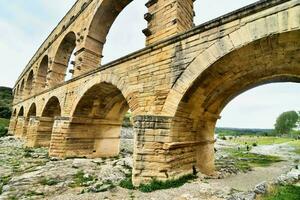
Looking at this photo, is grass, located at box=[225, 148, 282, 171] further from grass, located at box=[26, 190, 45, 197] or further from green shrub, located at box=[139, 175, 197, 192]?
grass, located at box=[26, 190, 45, 197]

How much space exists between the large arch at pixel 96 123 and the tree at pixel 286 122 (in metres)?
60.7

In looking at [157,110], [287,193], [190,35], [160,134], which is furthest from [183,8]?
[287,193]

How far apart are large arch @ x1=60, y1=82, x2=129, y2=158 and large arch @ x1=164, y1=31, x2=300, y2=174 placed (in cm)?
377

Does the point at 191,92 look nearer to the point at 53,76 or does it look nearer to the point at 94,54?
the point at 94,54

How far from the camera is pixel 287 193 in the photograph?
4.41 metres

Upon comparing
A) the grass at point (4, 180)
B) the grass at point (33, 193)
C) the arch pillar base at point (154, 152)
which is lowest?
the grass at point (33, 193)

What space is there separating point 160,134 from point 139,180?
1158 mm

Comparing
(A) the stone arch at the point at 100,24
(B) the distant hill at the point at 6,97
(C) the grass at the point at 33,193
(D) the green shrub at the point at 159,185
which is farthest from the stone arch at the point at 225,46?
(B) the distant hill at the point at 6,97

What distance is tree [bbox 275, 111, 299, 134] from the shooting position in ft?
187

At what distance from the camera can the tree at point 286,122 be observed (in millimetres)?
57062

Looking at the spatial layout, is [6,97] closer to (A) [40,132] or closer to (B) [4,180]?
(A) [40,132]

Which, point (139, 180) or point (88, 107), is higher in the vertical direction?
point (88, 107)

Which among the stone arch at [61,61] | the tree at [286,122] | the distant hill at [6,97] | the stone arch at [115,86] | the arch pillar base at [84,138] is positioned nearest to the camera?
the stone arch at [115,86]

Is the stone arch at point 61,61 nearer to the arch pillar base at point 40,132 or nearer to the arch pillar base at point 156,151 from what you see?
the arch pillar base at point 40,132
